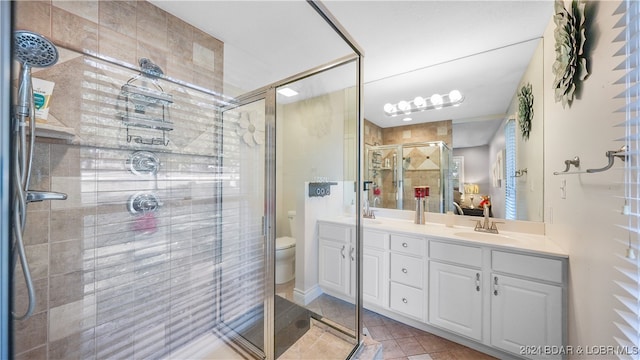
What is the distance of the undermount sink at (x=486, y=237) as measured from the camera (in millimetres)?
1658

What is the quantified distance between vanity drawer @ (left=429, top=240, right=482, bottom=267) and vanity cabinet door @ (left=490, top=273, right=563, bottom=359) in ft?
0.47

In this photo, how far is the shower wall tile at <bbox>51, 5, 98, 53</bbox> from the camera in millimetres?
1022

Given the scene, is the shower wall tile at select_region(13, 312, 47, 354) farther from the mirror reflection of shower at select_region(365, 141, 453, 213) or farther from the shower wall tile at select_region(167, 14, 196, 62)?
the mirror reflection of shower at select_region(365, 141, 453, 213)

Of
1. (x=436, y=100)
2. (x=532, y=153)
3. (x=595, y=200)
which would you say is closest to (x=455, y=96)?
(x=436, y=100)

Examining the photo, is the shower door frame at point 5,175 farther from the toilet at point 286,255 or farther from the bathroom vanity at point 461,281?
the bathroom vanity at point 461,281

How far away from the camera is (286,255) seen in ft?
6.51

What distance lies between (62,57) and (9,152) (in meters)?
0.92

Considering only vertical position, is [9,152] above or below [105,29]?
below

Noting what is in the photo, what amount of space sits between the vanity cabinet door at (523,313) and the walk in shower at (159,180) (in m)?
0.96

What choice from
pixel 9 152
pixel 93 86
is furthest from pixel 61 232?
pixel 9 152

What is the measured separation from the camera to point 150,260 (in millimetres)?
1340

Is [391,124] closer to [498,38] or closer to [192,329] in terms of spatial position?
[498,38]

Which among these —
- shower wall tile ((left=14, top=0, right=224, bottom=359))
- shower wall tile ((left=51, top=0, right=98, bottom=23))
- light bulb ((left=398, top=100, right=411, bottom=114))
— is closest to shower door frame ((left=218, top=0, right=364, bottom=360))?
shower wall tile ((left=14, top=0, right=224, bottom=359))

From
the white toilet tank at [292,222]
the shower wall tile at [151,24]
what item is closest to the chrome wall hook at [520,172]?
the white toilet tank at [292,222]
